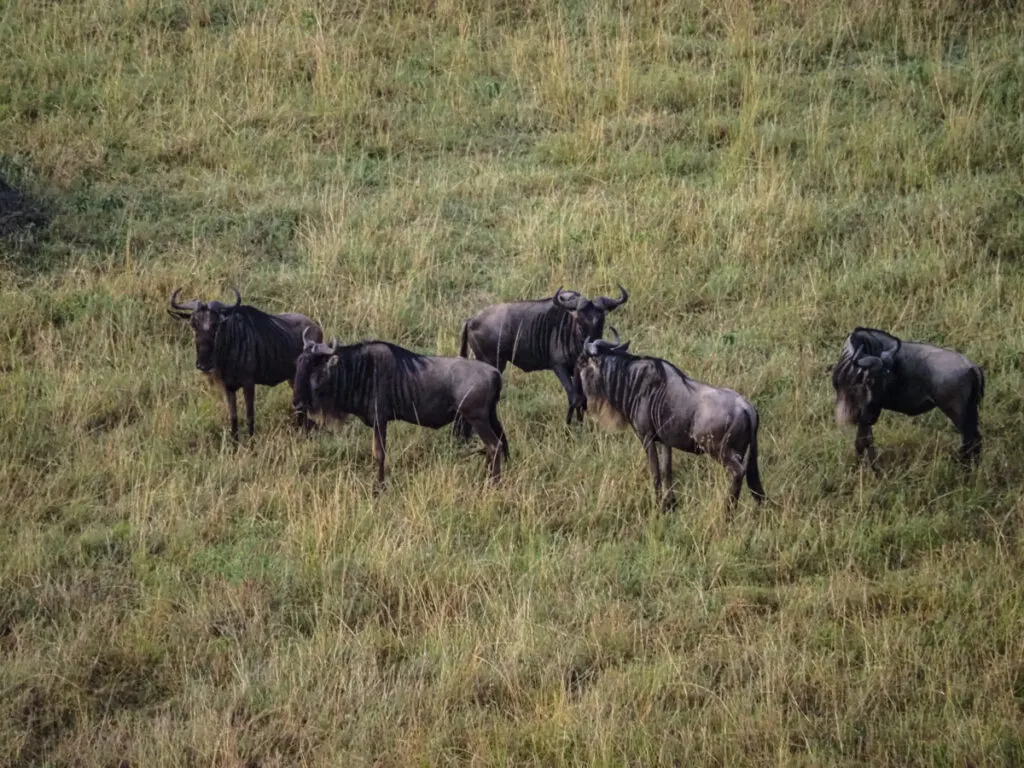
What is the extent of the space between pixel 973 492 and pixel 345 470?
319 cm

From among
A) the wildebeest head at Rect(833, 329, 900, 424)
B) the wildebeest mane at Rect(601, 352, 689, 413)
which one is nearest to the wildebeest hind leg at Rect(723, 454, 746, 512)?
the wildebeest mane at Rect(601, 352, 689, 413)

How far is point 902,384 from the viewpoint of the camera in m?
7.57

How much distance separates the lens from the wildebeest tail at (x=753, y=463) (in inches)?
273

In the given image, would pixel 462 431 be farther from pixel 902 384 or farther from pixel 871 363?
pixel 902 384

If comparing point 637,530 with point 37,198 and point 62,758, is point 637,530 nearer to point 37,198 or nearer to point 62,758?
point 62,758

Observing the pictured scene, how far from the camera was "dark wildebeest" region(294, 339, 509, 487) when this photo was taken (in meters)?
7.53

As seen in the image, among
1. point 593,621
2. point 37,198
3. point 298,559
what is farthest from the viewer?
point 37,198

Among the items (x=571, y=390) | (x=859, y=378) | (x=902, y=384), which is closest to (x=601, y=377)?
(x=571, y=390)

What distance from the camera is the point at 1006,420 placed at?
8.16 metres

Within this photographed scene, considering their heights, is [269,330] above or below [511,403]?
above

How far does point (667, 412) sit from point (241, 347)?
2.49m

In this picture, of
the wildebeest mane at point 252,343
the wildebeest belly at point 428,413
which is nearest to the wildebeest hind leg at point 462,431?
the wildebeest belly at point 428,413

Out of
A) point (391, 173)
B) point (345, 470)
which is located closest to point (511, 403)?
point (345, 470)

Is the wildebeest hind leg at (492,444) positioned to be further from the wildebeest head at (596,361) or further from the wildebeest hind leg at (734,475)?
the wildebeest hind leg at (734,475)
